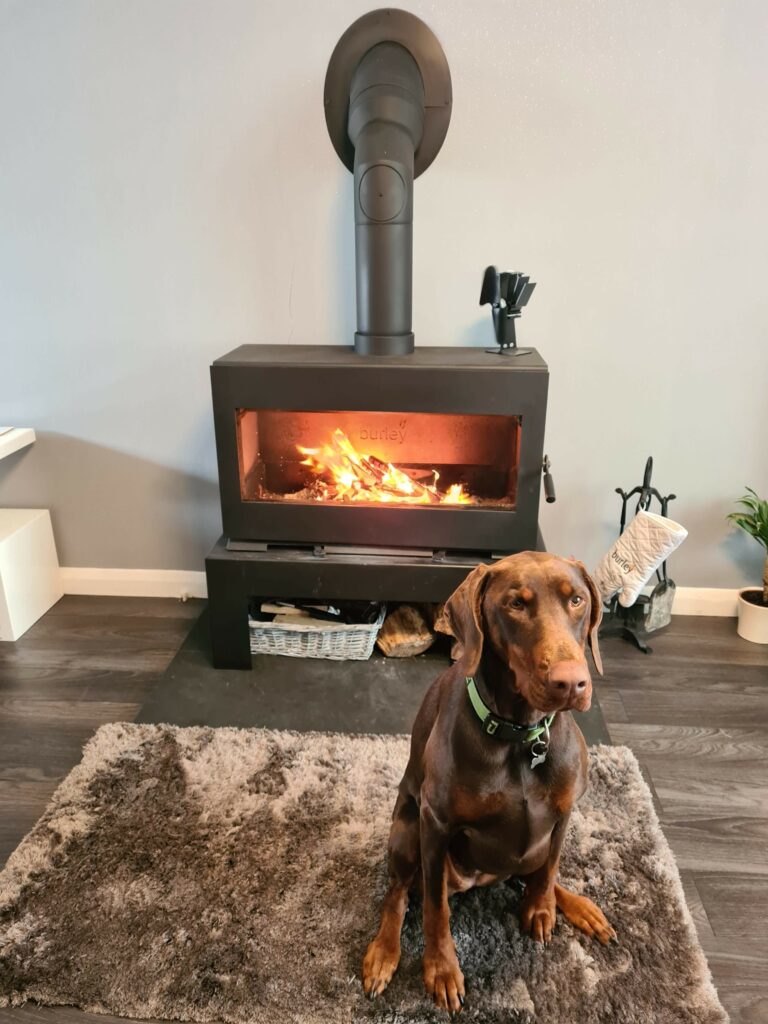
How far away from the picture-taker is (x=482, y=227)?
7.25 ft

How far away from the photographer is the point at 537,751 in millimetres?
1190

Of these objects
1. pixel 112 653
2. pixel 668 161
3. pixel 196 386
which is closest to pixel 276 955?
pixel 112 653

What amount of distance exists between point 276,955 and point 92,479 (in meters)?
1.73

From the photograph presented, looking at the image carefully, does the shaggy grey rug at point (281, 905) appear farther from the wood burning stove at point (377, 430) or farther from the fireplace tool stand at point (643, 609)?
the fireplace tool stand at point (643, 609)

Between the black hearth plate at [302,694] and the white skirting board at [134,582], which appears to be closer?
the black hearth plate at [302,694]

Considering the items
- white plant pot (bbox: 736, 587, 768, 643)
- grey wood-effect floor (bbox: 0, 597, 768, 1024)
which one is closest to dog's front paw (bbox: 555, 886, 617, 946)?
grey wood-effect floor (bbox: 0, 597, 768, 1024)

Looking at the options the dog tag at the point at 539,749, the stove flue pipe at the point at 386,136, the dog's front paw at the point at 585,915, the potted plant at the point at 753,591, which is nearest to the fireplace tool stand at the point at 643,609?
the potted plant at the point at 753,591

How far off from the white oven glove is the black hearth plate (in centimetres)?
36

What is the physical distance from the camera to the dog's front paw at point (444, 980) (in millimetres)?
1269

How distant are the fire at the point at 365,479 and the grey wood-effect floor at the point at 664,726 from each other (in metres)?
0.71

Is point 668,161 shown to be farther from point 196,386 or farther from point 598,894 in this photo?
point 598,894

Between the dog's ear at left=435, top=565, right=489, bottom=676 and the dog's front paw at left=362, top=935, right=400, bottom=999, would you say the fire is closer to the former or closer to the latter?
the dog's ear at left=435, top=565, right=489, bottom=676

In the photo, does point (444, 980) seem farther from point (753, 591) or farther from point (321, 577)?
point (753, 591)

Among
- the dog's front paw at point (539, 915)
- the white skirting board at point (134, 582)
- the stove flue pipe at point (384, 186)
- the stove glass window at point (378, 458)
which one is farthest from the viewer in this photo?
the white skirting board at point (134, 582)
